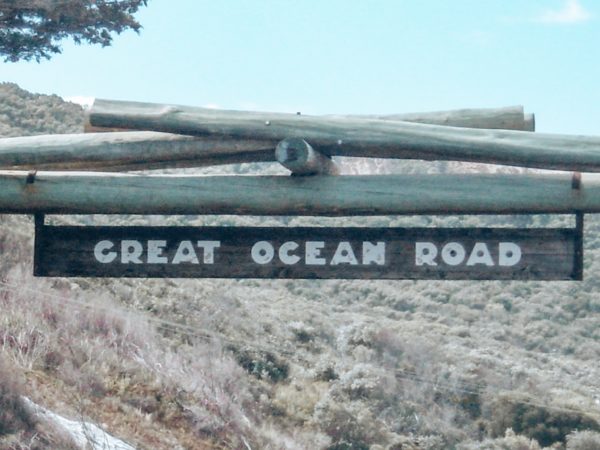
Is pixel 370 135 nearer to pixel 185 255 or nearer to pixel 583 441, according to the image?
pixel 185 255

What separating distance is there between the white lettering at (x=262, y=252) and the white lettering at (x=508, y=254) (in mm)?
1399

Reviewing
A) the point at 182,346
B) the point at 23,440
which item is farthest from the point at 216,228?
the point at 182,346

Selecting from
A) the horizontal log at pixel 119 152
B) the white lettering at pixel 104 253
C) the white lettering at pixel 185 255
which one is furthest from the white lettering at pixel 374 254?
the white lettering at pixel 104 253

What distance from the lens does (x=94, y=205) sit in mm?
7191

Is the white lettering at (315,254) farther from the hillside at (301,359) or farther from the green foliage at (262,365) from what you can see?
the green foliage at (262,365)

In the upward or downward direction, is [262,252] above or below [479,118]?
below

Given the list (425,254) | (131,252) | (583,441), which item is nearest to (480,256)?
(425,254)

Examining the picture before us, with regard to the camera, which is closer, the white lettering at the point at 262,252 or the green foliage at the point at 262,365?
the white lettering at the point at 262,252

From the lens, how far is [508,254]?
6.88 meters

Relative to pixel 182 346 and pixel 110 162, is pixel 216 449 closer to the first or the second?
pixel 182 346

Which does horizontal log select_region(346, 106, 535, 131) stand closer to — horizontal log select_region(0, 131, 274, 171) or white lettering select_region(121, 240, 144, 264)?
horizontal log select_region(0, 131, 274, 171)

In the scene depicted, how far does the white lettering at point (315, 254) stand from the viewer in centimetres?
706

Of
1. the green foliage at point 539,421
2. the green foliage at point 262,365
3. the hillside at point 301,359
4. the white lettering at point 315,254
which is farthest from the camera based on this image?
the green foliage at point 539,421

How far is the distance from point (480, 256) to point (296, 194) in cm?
118
